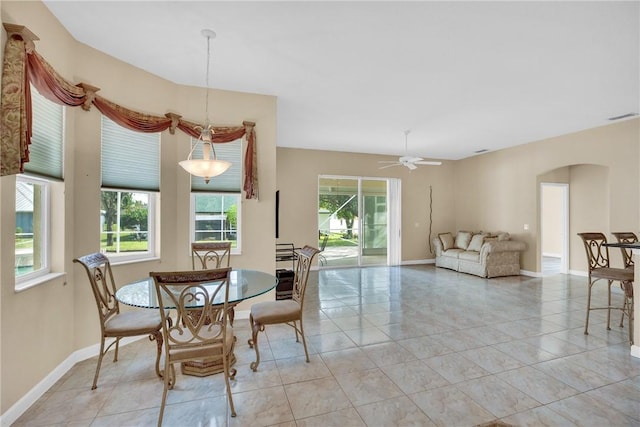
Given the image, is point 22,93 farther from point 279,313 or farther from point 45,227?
point 279,313

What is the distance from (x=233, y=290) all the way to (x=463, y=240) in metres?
6.50

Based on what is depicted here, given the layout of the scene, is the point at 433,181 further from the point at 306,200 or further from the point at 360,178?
the point at 306,200

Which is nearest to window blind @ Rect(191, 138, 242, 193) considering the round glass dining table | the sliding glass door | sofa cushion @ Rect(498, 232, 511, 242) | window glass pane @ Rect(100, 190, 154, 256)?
→ window glass pane @ Rect(100, 190, 154, 256)

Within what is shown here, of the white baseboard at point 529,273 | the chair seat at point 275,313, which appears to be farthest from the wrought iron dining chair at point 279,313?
the white baseboard at point 529,273

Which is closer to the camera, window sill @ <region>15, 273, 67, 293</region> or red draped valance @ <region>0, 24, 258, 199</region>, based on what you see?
red draped valance @ <region>0, 24, 258, 199</region>

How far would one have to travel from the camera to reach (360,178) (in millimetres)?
7703

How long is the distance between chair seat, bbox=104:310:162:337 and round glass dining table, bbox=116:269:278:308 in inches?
10.3

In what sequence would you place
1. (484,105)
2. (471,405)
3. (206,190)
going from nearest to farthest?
(471,405) < (206,190) < (484,105)

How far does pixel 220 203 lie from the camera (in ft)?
12.8

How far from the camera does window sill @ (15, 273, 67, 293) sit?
209 centimetres

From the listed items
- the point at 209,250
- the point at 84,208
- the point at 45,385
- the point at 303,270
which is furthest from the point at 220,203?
the point at 45,385

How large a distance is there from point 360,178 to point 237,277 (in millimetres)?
5415

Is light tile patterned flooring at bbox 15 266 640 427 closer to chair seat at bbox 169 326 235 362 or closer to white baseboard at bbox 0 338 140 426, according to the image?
white baseboard at bbox 0 338 140 426

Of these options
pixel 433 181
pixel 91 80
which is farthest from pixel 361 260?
pixel 91 80
